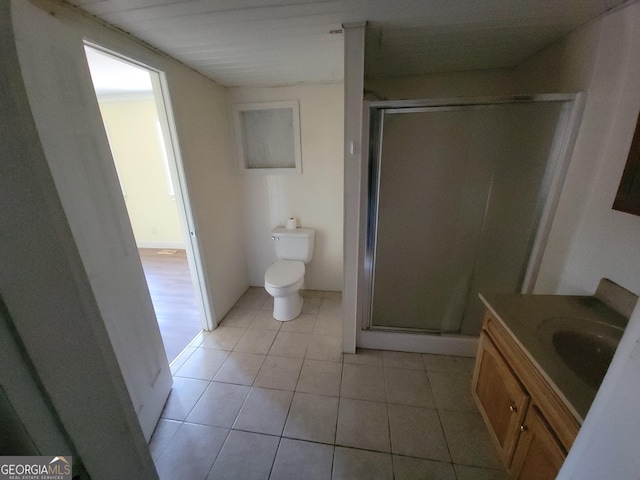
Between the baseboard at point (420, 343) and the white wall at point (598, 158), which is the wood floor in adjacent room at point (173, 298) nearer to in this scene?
the baseboard at point (420, 343)

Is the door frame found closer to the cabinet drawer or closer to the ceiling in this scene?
the ceiling

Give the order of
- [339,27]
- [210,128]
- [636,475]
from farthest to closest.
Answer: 1. [210,128]
2. [339,27]
3. [636,475]

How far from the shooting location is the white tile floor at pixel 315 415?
1201 millimetres

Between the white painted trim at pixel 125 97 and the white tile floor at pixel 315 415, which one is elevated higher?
the white painted trim at pixel 125 97

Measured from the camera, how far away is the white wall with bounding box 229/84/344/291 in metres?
2.23

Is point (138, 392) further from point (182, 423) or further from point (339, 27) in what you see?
point (339, 27)

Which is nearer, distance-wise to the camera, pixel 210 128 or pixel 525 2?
pixel 525 2

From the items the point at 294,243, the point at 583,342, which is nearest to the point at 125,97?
the point at 294,243

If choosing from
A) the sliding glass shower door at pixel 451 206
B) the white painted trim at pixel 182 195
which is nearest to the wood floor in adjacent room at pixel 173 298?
the white painted trim at pixel 182 195

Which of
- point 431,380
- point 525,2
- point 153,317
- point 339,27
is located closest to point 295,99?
point 339,27

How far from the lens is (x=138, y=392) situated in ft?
4.24

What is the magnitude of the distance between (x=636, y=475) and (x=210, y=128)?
2.55 meters

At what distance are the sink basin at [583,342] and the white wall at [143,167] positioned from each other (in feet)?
12.7

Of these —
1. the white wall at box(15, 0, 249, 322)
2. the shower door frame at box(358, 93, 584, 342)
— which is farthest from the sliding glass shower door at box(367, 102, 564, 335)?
the white wall at box(15, 0, 249, 322)
